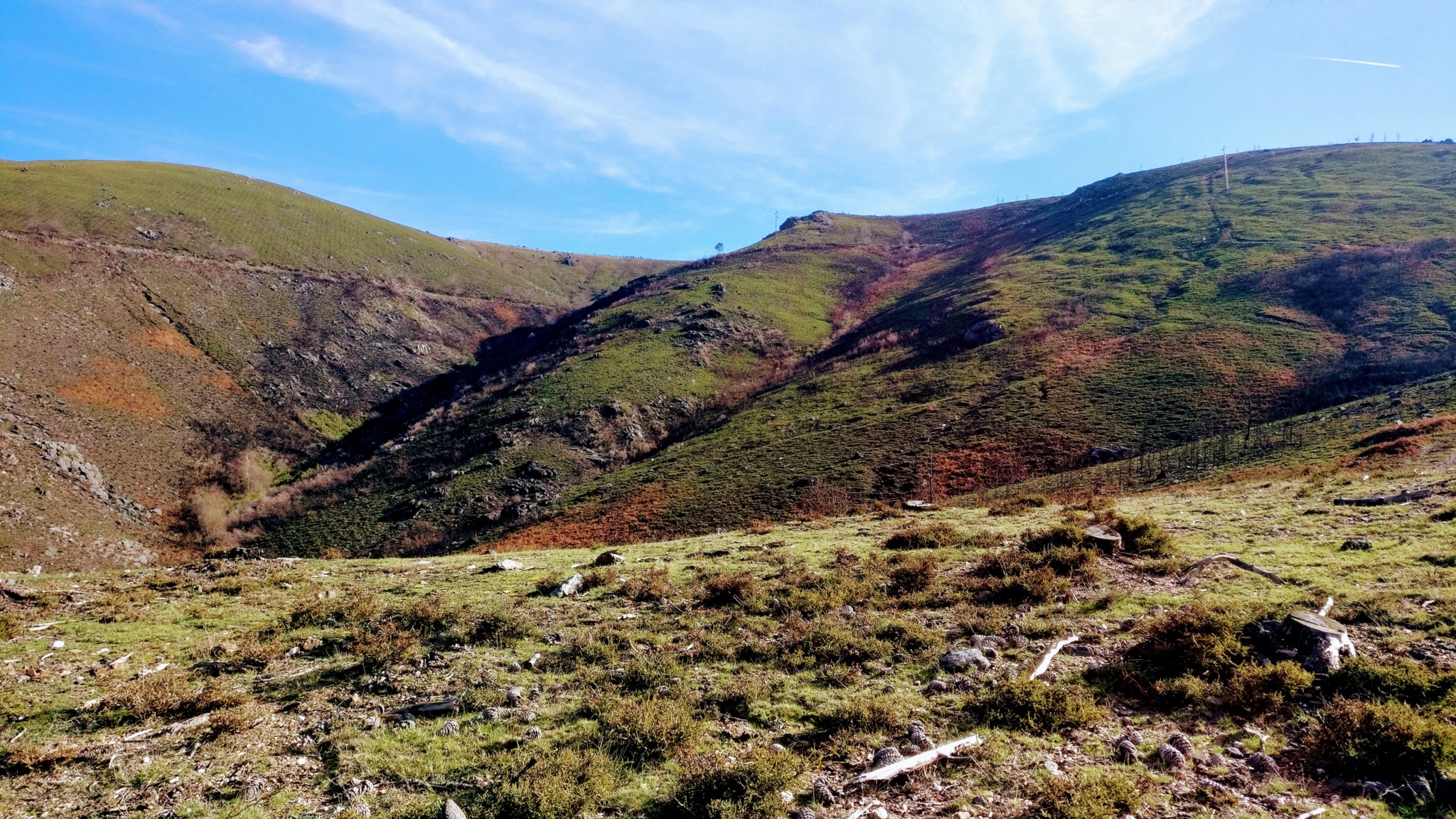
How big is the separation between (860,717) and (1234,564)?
10.9m

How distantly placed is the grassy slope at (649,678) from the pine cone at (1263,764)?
0.50ft

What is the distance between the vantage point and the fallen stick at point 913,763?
6859mm

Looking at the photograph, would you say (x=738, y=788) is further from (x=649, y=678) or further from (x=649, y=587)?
(x=649, y=587)

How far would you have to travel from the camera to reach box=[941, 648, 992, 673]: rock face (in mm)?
9688

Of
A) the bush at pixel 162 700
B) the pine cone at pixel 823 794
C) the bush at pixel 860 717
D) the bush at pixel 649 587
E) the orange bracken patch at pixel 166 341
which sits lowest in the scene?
the bush at pixel 649 587

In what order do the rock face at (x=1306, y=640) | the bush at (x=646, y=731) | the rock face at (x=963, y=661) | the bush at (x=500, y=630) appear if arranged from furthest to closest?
the bush at (x=500, y=630)
the rock face at (x=963, y=661)
the rock face at (x=1306, y=640)
the bush at (x=646, y=731)

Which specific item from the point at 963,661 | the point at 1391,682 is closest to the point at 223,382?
the point at 963,661

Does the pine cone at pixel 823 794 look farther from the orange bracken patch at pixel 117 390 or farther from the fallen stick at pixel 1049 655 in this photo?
the orange bracken patch at pixel 117 390

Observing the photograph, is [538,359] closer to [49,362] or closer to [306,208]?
[49,362]

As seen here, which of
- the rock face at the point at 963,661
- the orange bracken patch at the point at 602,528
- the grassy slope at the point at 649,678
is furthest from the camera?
the orange bracken patch at the point at 602,528

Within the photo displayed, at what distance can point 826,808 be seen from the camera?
6492 millimetres

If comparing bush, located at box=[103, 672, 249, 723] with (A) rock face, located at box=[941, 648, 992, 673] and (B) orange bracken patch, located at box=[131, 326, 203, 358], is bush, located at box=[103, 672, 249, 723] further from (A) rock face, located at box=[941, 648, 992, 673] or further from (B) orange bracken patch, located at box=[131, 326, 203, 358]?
(B) orange bracken patch, located at box=[131, 326, 203, 358]

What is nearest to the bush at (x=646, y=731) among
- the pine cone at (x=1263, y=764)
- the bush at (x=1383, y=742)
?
the pine cone at (x=1263, y=764)

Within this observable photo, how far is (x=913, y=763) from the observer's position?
277 inches
